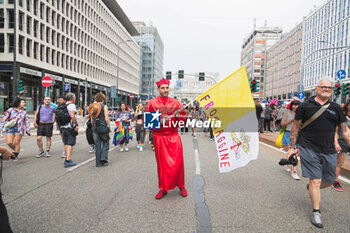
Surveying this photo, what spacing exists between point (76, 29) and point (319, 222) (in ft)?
151

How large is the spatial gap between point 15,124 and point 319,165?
22.7 ft

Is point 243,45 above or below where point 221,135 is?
above

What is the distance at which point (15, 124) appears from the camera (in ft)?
21.8

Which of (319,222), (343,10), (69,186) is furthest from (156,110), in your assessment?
(343,10)

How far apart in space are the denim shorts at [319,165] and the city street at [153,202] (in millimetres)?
561

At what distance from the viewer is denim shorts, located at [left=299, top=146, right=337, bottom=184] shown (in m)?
3.37

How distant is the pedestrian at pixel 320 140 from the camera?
337 cm

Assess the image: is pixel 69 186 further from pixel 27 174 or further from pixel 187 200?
pixel 187 200

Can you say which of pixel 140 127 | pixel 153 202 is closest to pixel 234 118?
pixel 153 202

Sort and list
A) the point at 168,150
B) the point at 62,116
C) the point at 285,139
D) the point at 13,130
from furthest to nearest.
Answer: the point at 13,130 < the point at 62,116 < the point at 285,139 < the point at 168,150

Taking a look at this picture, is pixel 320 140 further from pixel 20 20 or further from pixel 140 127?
pixel 20 20

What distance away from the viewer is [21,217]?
10.8ft

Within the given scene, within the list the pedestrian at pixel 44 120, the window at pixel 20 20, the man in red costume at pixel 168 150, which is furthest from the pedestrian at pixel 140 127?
the window at pixel 20 20

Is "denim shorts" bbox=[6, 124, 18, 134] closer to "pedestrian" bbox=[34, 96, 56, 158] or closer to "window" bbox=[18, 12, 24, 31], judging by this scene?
"pedestrian" bbox=[34, 96, 56, 158]
